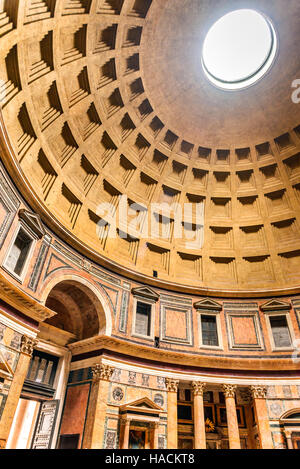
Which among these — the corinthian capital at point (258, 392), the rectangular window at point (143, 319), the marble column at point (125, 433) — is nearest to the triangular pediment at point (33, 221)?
the rectangular window at point (143, 319)

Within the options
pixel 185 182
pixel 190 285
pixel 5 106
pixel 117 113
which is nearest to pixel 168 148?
pixel 185 182

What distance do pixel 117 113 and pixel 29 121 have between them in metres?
6.17

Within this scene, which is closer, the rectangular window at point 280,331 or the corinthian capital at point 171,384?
the corinthian capital at point 171,384

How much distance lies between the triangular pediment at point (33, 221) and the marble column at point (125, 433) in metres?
9.39

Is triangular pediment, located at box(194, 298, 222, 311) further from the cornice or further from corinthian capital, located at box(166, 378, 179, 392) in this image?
corinthian capital, located at box(166, 378, 179, 392)

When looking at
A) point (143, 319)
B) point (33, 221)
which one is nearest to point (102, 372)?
point (143, 319)

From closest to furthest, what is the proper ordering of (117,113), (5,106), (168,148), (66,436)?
(5,106), (66,436), (117,113), (168,148)

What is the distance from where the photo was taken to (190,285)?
2112cm

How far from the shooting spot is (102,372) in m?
15.6

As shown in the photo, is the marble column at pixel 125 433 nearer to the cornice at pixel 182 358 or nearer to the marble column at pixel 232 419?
the cornice at pixel 182 358

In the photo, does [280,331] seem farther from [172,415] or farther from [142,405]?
[142,405]

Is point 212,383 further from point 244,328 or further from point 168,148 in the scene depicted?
point 168,148

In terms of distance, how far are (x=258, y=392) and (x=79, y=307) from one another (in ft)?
35.5

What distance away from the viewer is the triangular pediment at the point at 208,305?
20466 mm
